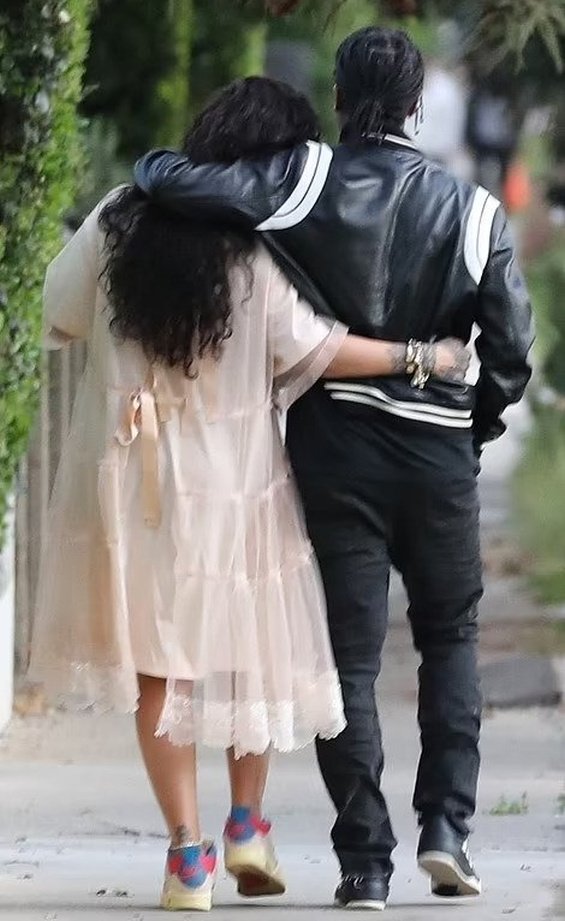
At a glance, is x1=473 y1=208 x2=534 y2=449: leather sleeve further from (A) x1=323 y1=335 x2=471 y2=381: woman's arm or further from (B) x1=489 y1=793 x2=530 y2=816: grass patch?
(B) x1=489 y1=793 x2=530 y2=816: grass patch

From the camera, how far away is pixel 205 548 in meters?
4.33

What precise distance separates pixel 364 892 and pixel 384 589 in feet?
2.17

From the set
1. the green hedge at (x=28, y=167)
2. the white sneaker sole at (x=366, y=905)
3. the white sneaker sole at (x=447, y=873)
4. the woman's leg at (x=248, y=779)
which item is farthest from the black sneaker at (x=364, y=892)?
the green hedge at (x=28, y=167)

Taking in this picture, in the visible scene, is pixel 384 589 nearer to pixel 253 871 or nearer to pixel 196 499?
pixel 196 499

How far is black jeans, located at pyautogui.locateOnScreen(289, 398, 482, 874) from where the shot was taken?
4.38 meters

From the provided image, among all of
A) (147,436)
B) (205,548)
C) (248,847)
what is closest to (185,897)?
(248,847)

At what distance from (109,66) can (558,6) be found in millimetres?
5576

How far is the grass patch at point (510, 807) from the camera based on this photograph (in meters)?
6.14

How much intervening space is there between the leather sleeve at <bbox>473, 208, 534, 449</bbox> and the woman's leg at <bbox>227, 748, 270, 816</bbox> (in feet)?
3.20

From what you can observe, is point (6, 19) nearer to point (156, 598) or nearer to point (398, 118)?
point (398, 118)

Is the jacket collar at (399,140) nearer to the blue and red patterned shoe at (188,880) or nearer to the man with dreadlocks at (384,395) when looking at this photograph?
the man with dreadlocks at (384,395)

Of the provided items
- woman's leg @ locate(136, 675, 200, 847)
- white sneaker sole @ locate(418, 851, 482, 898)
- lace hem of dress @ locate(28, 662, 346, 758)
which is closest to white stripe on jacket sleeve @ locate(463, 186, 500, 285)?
lace hem of dress @ locate(28, 662, 346, 758)

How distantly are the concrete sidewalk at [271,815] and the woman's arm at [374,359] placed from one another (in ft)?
3.87

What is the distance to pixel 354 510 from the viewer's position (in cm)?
438
